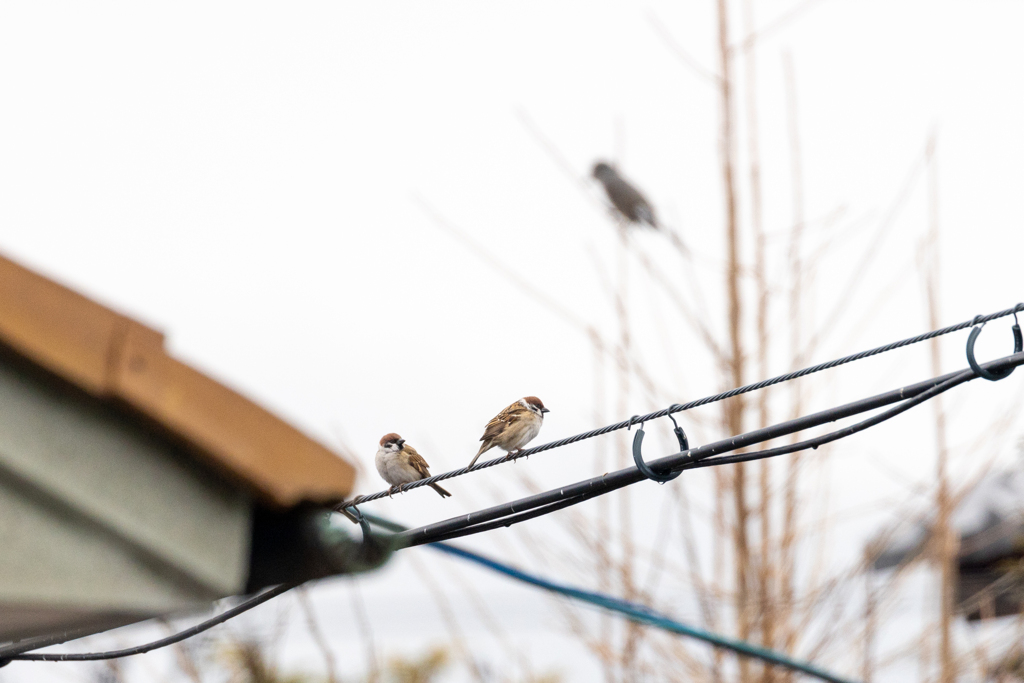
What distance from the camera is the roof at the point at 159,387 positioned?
2.04 meters

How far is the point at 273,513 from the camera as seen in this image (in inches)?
89.9

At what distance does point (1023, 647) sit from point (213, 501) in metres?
5.65

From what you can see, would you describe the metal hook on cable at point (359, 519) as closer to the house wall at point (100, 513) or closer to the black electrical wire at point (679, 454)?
the black electrical wire at point (679, 454)

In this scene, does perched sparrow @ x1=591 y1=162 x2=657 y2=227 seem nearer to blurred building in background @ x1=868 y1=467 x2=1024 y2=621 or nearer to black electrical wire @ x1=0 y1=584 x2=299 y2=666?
blurred building in background @ x1=868 y1=467 x2=1024 y2=621

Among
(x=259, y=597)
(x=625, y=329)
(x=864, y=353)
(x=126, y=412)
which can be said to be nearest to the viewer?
(x=126, y=412)

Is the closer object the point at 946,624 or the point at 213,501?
the point at 213,501

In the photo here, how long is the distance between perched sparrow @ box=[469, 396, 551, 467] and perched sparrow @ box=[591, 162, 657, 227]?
4.76 m

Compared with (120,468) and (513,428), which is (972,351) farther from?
(513,428)

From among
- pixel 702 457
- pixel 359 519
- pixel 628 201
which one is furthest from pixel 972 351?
pixel 628 201

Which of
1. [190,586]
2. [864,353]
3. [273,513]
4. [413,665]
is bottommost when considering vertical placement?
[190,586]

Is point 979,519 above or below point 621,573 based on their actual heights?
above

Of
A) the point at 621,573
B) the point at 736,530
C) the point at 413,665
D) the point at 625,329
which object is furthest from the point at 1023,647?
the point at 413,665

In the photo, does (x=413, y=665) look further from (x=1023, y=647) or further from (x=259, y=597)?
(x=259, y=597)

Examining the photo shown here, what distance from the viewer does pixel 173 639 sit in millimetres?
3742
